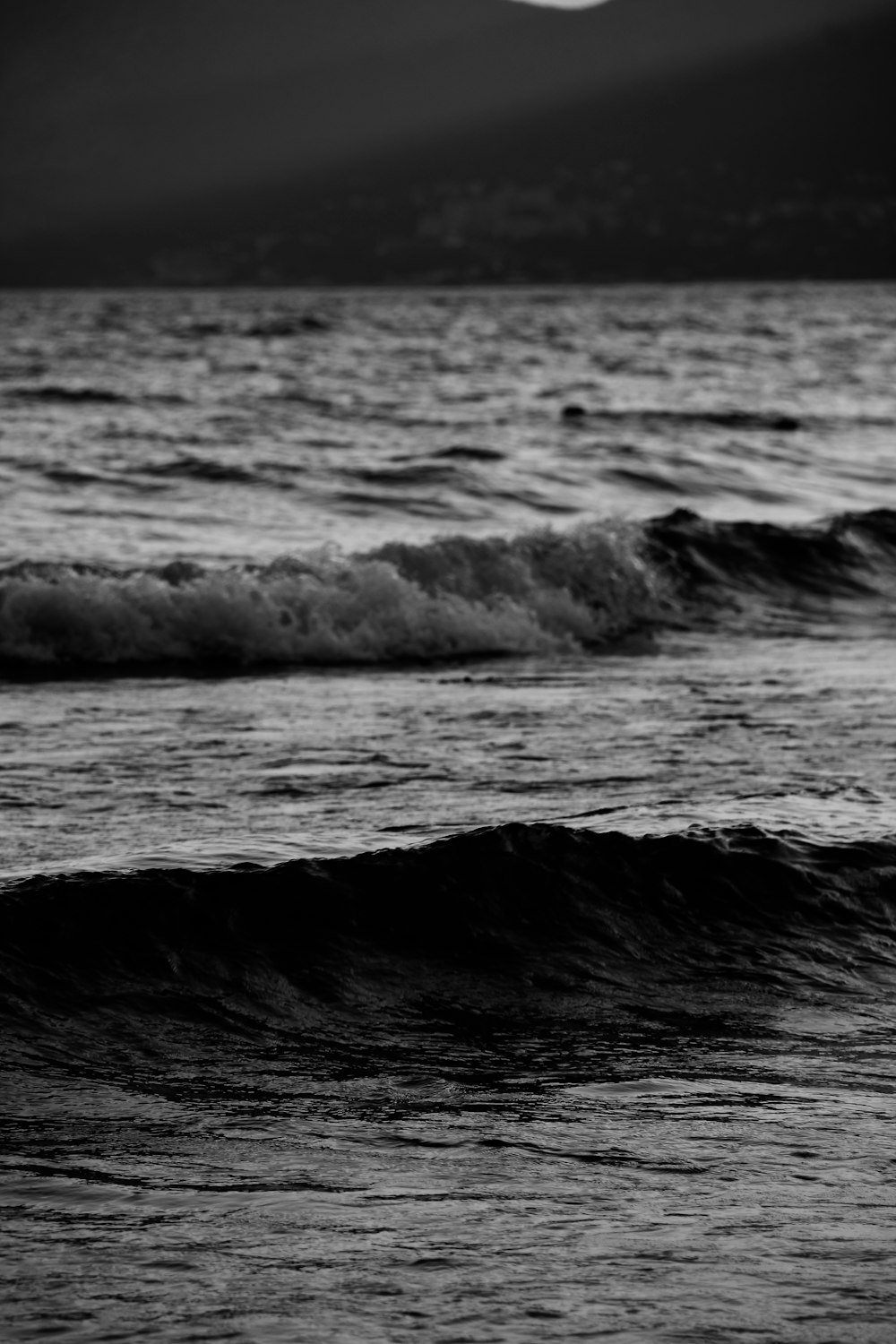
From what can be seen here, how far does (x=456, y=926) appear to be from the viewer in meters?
5.34

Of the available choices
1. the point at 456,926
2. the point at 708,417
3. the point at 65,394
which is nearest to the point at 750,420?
the point at 708,417

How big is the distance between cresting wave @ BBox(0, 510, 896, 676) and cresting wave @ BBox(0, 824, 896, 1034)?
538 centimetres

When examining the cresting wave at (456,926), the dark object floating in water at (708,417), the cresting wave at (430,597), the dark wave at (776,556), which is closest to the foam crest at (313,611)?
the cresting wave at (430,597)

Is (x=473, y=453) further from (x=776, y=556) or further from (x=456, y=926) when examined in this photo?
(x=456, y=926)

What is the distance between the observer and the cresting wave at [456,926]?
4859 millimetres

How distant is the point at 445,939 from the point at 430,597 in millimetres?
7499

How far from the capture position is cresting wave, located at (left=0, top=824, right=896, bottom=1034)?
15.9 feet

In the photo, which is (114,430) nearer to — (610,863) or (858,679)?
(858,679)

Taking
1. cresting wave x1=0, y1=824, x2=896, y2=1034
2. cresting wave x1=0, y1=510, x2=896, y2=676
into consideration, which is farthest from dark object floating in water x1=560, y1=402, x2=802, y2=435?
cresting wave x1=0, y1=824, x2=896, y2=1034

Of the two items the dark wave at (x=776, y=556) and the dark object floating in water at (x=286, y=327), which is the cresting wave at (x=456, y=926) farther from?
the dark object floating in water at (x=286, y=327)

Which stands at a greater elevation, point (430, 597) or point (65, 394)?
point (65, 394)

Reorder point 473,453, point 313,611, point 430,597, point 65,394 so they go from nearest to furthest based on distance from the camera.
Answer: point 313,611 < point 430,597 < point 473,453 < point 65,394

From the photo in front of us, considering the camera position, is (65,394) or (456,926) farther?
(65,394)

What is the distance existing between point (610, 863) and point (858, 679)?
185 inches
